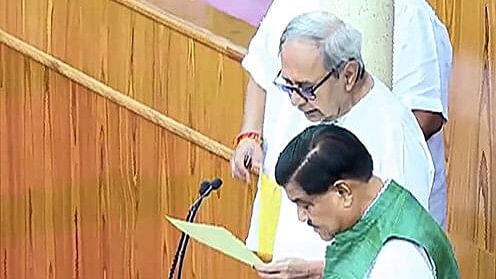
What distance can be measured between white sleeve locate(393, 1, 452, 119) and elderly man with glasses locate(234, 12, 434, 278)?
332 mm

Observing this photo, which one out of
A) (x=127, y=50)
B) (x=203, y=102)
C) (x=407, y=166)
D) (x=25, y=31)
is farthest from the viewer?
(x=25, y=31)

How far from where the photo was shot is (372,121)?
6.64 feet

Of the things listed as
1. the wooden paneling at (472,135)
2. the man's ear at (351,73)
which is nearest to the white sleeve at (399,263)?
the man's ear at (351,73)

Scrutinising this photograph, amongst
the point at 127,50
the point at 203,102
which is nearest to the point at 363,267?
the point at 203,102

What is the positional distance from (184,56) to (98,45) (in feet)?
1.12

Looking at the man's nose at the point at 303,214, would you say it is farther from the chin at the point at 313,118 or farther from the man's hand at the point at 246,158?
the man's hand at the point at 246,158

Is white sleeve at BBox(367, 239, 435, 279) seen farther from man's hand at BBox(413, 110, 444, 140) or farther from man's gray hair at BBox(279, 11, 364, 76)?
man's hand at BBox(413, 110, 444, 140)

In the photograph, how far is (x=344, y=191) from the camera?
68.1 inches

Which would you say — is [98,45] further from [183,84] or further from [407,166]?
[407,166]

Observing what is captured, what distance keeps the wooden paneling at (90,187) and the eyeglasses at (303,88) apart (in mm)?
831

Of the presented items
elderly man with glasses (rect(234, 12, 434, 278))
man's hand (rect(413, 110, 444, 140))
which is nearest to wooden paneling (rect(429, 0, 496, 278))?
man's hand (rect(413, 110, 444, 140))

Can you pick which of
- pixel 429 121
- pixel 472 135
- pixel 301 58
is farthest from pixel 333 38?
pixel 472 135

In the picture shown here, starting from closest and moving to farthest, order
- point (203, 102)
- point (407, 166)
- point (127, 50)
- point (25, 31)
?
point (407, 166) < point (203, 102) < point (127, 50) < point (25, 31)

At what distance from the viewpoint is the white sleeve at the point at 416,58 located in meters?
2.41
